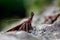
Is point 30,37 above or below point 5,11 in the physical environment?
above

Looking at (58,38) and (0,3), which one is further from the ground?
(58,38)

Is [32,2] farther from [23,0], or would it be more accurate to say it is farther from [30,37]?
[30,37]

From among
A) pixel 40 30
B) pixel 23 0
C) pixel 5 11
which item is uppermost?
pixel 40 30

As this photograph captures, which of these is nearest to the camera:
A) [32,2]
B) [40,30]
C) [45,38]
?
[45,38]

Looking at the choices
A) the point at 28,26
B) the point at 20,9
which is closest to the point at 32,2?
the point at 20,9

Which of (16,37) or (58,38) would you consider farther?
(58,38)

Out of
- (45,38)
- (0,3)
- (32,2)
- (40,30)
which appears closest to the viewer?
(45,38)

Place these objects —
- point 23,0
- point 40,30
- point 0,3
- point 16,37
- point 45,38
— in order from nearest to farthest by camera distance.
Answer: point 16,37 → point 45,38 → point 40,30 → point 23,0 → point 0,3

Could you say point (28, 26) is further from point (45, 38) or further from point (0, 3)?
point (0, 3)

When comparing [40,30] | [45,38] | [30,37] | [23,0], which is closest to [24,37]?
[30,37]
